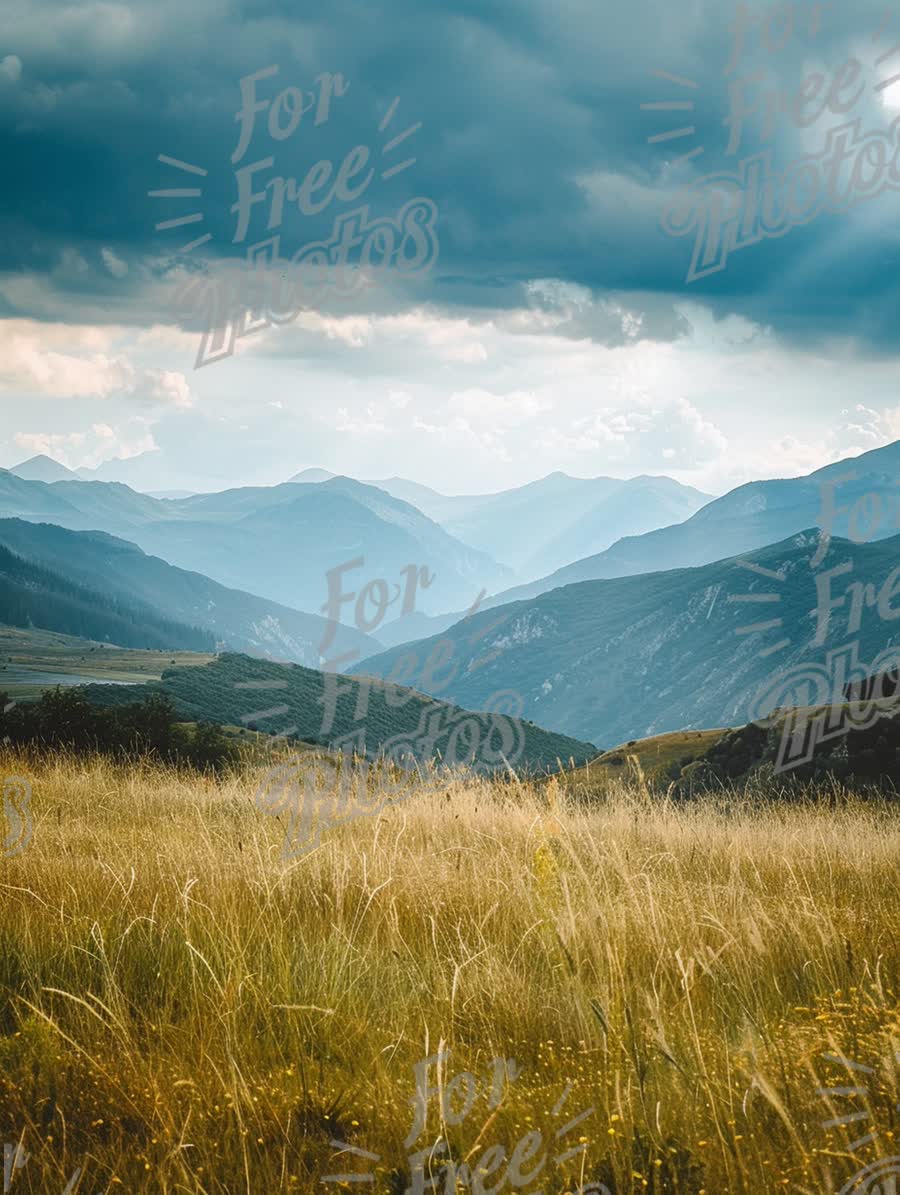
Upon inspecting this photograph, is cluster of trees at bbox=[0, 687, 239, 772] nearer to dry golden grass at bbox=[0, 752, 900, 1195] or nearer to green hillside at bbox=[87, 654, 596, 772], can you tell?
dry golden grass at bbox=[0, 752, 900, 1195]

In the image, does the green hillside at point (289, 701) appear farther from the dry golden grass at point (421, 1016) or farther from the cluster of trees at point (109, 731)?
the dry golden grass at point (421, 1016)

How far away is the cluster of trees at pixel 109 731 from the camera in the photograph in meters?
13.6

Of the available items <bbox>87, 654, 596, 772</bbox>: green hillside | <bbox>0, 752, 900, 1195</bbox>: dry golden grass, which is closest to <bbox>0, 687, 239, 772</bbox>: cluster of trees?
<bbox>0, 752, 900, 1195</bbox>: dry golden grass

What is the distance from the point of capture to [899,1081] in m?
2.46

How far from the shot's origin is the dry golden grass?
232 centimetres

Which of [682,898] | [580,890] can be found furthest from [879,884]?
[580,890]

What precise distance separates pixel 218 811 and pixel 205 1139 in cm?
539

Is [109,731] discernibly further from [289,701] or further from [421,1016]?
[289,701]

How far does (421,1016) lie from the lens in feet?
10.3

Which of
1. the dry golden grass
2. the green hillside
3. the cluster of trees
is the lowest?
the green hillside

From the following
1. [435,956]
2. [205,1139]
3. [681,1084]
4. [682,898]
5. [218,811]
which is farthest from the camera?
[218,811]

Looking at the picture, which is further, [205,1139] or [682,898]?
[682,898]

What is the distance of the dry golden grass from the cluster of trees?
856cm

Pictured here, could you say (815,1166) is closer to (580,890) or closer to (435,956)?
(435,956)
